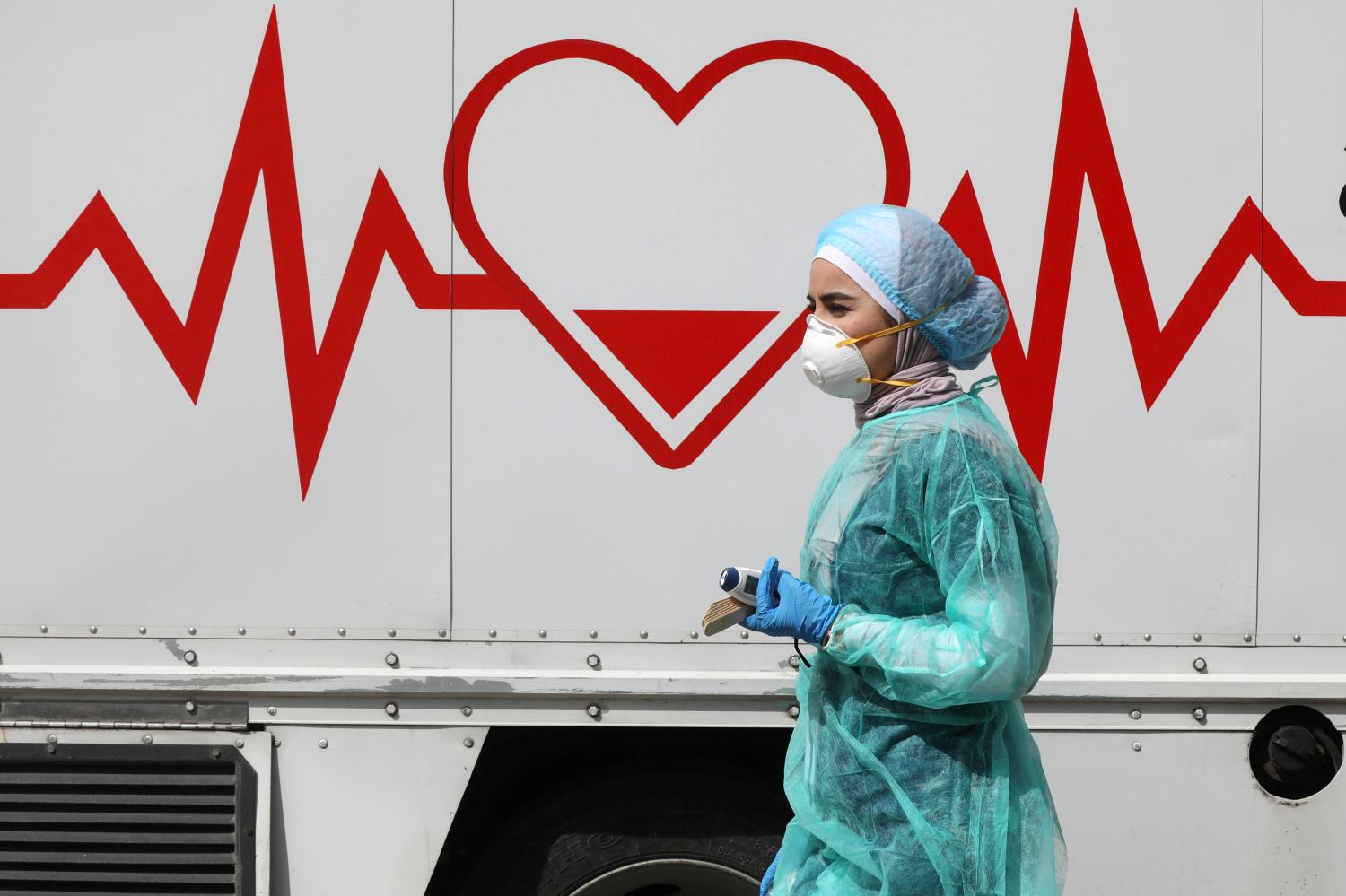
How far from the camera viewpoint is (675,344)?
95.3 inches

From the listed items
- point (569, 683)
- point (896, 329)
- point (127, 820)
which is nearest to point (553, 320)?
point (569, 683)

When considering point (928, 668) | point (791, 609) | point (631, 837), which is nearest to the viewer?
point (928, 668)

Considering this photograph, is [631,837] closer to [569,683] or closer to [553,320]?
[569,683]

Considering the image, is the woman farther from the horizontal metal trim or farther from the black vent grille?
the black vent grille

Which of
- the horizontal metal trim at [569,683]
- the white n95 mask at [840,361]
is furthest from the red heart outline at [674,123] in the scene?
the white n95 mask at [840,361]

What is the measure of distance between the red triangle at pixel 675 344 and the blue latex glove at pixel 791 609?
0.77m

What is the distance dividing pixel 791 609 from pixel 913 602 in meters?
0.18

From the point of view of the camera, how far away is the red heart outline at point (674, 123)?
2.40 m

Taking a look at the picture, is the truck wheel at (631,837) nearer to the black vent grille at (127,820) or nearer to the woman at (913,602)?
the black vent grille at (127,820)

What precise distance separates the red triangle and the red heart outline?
5cm

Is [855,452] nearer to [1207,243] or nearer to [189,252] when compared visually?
[1207,243]

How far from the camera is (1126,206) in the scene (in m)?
2.39

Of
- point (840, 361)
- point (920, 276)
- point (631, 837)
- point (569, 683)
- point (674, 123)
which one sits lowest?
point (631, 837)

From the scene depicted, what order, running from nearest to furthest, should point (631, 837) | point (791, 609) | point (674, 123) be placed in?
point (791, 609) < point (674, 123) < point (631, 837)
